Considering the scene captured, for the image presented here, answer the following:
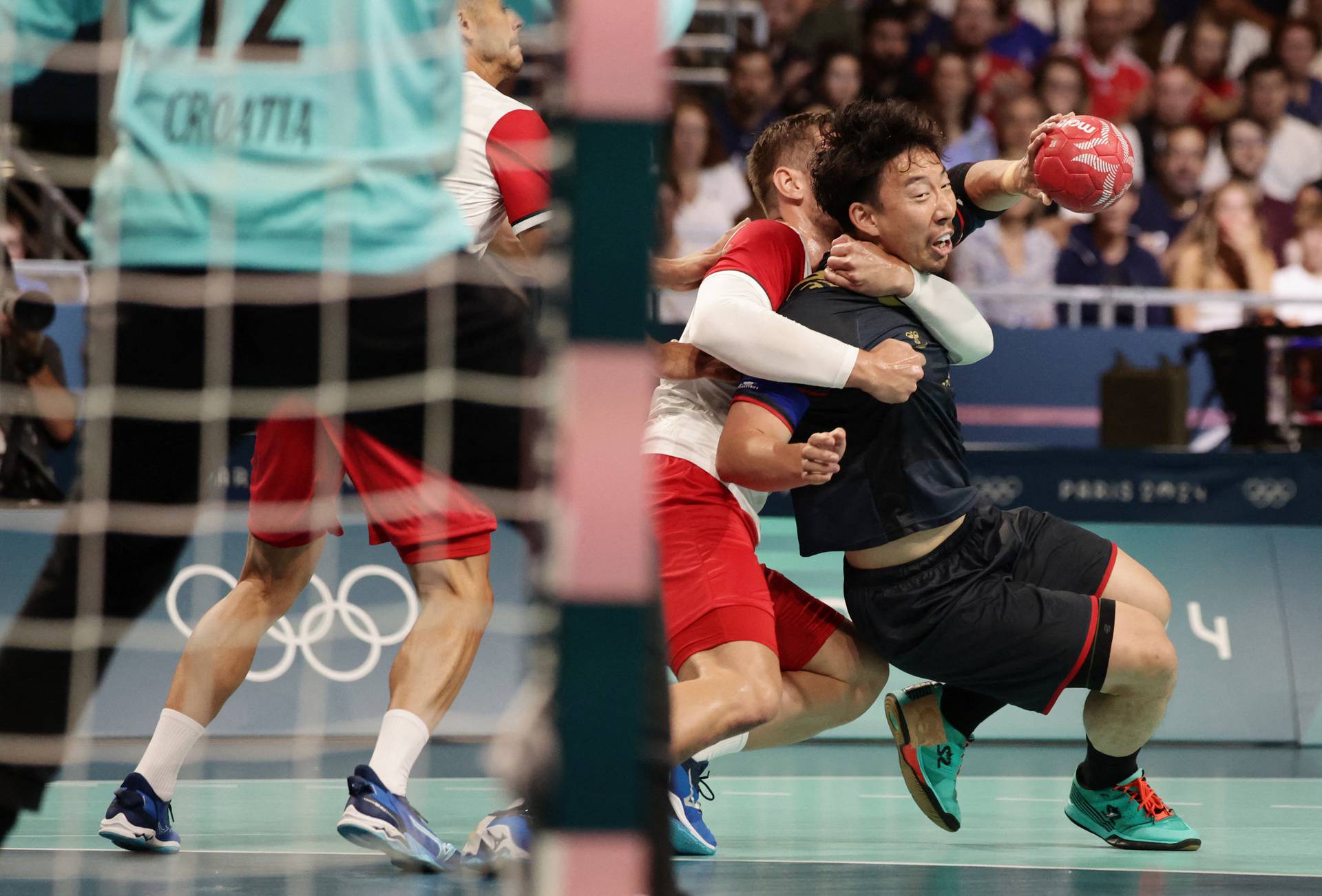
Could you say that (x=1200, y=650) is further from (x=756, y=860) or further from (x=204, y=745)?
(x=204, y=745)

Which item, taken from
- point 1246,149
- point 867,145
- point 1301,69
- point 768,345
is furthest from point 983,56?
point 768,345

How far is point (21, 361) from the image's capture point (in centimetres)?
545

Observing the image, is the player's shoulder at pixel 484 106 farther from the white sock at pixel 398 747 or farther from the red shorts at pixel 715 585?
the white sock at pixel 398 747

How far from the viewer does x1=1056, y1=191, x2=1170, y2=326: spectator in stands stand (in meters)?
8.36

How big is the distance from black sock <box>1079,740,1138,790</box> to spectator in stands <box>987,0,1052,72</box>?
6805 mm

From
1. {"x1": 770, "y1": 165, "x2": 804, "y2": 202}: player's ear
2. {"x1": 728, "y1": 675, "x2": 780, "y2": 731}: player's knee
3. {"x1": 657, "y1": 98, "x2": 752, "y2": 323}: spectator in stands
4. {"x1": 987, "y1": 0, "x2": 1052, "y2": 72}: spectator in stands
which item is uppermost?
{"x1": 987, "y1": 0, "x2": 1052, "y2": 72}: spectator in stands

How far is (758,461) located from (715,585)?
30 cm

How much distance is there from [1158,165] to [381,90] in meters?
6.89

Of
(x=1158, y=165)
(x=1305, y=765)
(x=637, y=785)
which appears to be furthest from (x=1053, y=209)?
(x=637, y=785)

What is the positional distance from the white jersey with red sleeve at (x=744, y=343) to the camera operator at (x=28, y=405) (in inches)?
102

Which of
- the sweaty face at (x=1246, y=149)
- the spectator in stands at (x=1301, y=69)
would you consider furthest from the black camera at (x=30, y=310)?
the spectator in stands at (x=1301, y=69)

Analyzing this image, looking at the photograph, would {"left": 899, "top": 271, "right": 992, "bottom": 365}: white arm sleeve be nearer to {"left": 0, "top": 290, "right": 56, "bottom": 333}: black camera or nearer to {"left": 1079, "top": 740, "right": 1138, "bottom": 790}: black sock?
{"left": 1079, "top": 740, "right": 1138, "bottom": 790}: black sock

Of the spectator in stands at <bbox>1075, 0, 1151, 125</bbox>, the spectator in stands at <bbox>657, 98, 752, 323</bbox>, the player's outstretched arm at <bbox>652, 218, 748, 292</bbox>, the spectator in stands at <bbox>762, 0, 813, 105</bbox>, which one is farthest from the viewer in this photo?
the spectator in stands at <bbox>1075, 0, 1151, 125</bbox>

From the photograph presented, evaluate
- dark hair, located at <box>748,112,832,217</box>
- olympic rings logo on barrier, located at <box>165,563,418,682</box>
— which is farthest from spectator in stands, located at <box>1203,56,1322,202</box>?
dark hair, located at <box>748,112,832,217</box>
